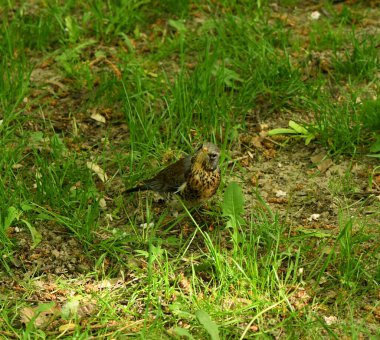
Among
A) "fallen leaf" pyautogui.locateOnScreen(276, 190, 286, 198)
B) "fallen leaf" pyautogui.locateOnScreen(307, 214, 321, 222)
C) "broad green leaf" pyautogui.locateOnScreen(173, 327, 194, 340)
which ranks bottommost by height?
"fallen leaf" pyautogui.locateOnScreen(276, 190, 286, 198)

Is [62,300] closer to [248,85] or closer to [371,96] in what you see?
[248,85]

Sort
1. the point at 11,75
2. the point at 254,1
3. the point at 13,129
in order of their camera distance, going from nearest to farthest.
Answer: the point at 13,129 → the point at 11,75 → the point at 254,1

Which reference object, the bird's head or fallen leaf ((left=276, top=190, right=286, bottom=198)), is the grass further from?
the bird's head

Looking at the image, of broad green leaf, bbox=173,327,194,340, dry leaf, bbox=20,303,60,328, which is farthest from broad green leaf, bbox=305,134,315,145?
dry leaf, bbox=20,303,60,328

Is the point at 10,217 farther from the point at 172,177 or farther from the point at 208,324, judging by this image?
the point at 208,324

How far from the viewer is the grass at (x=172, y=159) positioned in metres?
A: 4.85

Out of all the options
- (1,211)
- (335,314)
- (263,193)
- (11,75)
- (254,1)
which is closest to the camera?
(335,314)

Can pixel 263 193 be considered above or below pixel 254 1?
below

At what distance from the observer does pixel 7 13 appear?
810 centimetres

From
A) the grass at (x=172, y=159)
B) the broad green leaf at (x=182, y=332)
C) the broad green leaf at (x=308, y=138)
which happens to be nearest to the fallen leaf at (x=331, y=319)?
the grass at (x=172, y=159)

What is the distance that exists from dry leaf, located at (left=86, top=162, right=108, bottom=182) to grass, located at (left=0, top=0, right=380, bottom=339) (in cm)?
1

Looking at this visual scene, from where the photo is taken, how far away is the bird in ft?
18.3

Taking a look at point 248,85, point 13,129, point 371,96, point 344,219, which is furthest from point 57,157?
point 371,96

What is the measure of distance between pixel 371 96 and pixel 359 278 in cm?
233
